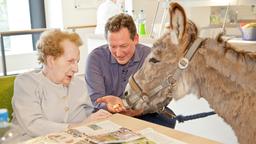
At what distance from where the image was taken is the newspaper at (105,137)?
1462 millimetres

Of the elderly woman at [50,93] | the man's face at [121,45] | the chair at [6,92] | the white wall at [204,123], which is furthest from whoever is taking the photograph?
the white wall at [204,123]

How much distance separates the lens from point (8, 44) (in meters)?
4.57

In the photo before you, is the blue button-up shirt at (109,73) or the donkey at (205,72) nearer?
the donkey at (205,72)

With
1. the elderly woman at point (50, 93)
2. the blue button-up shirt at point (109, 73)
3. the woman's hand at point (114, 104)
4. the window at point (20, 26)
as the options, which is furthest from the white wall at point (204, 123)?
the window at point (20, 26)

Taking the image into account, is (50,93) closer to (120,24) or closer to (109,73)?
(109,73)

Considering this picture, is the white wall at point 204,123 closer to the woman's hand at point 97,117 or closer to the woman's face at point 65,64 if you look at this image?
the woman's hand at point 97,117

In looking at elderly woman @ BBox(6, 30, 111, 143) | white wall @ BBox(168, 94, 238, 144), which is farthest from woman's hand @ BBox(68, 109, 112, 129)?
white wall @ BBox(168, 94, 238, 144)

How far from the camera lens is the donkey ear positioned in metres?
1.47

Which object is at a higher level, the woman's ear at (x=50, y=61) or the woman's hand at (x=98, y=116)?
the woman's ear at (x=50, y=61)

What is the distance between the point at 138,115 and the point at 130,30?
545 millimetres

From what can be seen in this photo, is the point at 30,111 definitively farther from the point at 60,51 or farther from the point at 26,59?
the point at 26,59

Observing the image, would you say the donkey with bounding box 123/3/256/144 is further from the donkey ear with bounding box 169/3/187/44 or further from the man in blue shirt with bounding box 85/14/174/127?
the man in blue shirt with bounding box 85/14/174/127

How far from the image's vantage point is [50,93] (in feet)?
5.95

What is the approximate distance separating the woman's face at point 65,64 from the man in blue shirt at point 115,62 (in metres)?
0.39
